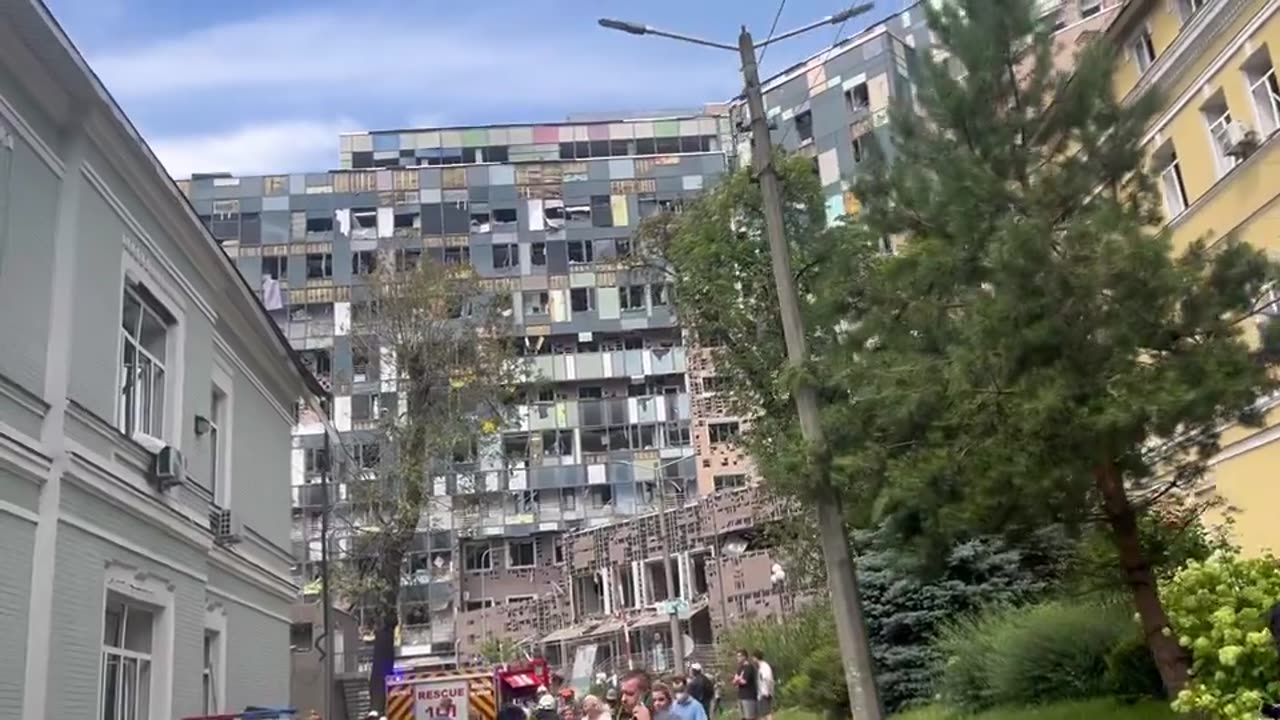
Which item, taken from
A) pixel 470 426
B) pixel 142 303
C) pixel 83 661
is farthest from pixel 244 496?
pixel 470 426

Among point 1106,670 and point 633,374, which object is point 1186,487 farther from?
point 633,374

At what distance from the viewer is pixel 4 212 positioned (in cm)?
1036

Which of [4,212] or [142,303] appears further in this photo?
[142,303]

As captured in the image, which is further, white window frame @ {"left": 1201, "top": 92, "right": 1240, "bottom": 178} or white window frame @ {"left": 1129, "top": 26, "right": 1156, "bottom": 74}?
white window frame @ {"left": 1129, "top": 26, "right": 1156, "bottom": 74}

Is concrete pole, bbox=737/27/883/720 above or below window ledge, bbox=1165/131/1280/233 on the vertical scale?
below

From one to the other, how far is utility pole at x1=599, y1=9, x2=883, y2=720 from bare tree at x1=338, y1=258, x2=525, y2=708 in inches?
799

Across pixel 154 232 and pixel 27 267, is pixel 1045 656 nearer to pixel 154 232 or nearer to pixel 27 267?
pixel 27 267

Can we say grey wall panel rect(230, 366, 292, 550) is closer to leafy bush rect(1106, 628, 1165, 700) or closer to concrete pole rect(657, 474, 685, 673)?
leafy bush rect(1106, 628, 1165, 700)

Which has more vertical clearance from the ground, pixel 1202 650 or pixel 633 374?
pixel 633 374

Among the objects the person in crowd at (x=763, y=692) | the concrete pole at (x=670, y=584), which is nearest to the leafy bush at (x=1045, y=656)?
the person in crowd at (x=763, y=692)

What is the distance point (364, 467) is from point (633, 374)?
30.2 metres

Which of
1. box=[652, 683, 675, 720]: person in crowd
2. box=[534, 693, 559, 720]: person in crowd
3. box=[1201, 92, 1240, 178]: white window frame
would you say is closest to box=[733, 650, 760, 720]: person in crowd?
box=[534, 693, 559, 720]: person in crowd

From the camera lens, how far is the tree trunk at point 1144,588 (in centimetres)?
1010

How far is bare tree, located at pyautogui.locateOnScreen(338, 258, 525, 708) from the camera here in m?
30.6
